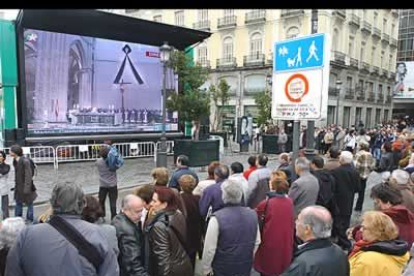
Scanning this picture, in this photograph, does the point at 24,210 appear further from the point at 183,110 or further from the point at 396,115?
the point at 396,115

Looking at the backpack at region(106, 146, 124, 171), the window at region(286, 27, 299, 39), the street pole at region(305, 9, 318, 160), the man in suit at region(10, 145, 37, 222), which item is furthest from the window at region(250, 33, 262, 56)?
the man in suit at region(10, 145, 37, 222)

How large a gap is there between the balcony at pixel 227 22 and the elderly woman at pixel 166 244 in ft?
117

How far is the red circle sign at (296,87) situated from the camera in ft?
14.3

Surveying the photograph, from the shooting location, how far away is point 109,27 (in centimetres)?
1392

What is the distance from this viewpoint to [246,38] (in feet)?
118

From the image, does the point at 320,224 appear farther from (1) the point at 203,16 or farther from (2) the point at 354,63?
→ (1) the point at 203,16

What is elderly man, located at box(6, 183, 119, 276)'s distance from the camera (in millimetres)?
2129

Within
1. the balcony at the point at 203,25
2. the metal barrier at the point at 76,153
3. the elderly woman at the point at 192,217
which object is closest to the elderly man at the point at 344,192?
the elderly woman at the point at 192,217

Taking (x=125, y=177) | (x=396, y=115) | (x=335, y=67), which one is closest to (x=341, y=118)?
(x=335, y=67)

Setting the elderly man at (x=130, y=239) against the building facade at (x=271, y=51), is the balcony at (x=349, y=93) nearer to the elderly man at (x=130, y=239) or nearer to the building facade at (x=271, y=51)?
the building facade at (x=271, y=51)

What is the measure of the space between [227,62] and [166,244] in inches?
1391

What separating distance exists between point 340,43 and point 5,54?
30.9 metres

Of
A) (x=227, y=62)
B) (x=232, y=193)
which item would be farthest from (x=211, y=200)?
(x=227, y=62)

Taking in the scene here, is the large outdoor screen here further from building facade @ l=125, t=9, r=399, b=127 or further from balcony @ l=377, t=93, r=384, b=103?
balcony @ l=377, t=93, r=384, b=103
